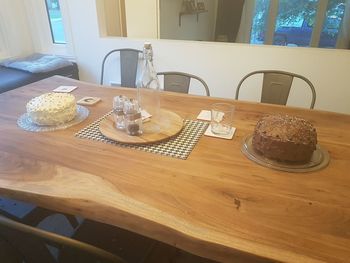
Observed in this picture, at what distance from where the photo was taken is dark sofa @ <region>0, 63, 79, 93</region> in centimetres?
228

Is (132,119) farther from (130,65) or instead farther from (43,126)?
(130,65)

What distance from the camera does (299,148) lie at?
892mm

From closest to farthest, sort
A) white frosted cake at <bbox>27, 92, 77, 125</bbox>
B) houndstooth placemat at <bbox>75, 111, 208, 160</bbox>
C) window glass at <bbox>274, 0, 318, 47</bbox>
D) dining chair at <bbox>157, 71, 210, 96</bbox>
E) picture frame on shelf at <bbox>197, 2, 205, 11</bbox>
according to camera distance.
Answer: houndstooth placemat at <bbox>75, 111, 208, 160</bbox> < white frosted cake at <bbox>27, 92, 77, 125</bbox> < dining chair at <bbox>157, 71, 210, 96</bbox> < window glass at <bbox>274, 0, 318, 47</bbox> < picture frame on shelf at <bbox>197, 2, 205, 11</bbox>

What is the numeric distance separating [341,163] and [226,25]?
4.10m

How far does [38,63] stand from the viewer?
2.63m

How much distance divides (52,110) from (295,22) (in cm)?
359

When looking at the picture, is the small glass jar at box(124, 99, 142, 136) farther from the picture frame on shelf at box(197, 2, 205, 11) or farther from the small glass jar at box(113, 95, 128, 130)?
the picture frame on shelf at box(197, 2, 205, 11)

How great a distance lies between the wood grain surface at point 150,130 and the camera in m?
1.07

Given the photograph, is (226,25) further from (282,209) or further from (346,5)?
(282,209)

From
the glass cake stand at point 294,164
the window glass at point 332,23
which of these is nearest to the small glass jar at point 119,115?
the glass cake stand at point 294,164

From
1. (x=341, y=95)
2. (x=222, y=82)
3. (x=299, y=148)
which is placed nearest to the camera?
(x=299, y=148)

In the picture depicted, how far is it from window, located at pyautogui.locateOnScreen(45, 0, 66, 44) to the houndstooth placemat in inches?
85.6

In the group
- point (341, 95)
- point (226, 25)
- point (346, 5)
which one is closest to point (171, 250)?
point (341, 95)

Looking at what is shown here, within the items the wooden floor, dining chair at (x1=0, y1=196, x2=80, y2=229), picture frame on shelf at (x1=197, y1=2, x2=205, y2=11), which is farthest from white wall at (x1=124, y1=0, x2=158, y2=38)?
the wooden floor
